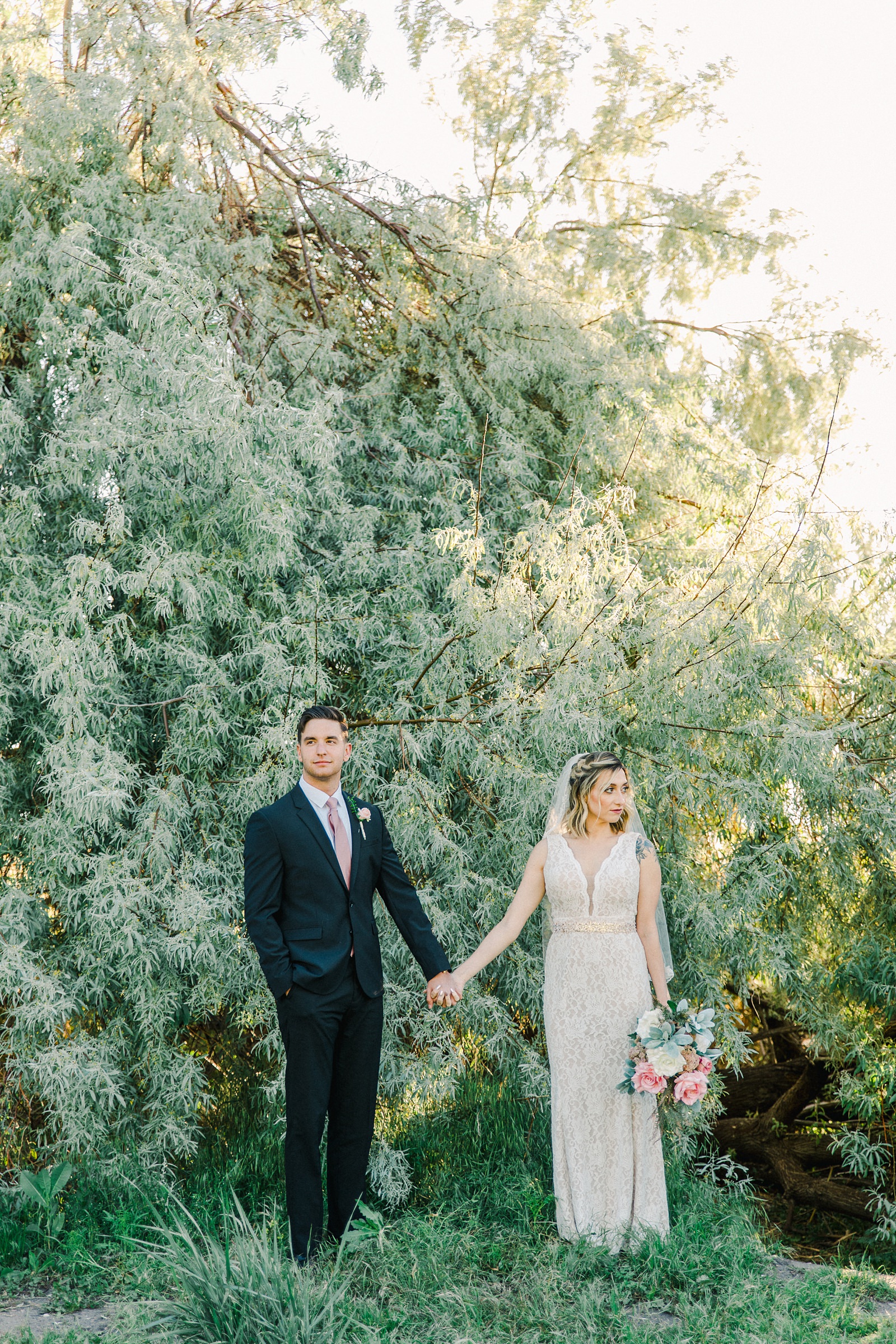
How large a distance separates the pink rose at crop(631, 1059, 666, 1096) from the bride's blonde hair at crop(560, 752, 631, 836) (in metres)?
0.77

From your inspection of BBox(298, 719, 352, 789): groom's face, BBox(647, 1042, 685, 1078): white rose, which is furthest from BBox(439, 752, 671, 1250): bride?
BBox(298, 719, 352, 789): groom's face

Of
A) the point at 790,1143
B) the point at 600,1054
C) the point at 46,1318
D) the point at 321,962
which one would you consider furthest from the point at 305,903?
the point at 790,1143

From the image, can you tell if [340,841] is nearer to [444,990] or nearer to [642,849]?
[444,990]

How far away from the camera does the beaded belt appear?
3.62m

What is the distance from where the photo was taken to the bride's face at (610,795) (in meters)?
3.56

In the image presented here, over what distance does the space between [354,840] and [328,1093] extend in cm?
79

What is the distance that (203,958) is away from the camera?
3.95 m

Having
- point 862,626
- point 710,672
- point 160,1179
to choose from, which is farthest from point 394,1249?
point 862,626

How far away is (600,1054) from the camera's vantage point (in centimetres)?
359

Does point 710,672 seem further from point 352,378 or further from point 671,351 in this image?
point 671,351

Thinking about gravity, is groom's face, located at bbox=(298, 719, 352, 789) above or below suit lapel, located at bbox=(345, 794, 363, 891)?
above

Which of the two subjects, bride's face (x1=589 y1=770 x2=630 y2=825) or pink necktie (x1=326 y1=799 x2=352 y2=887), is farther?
bride's face (x1=589 y1=770 x2=630 y2=825)

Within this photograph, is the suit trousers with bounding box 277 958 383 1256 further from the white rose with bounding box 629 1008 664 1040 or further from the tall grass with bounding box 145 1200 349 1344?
the white rose with bounding box 629 1008 664 1040

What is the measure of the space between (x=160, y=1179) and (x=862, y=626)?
11.6 feet
